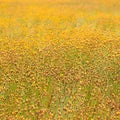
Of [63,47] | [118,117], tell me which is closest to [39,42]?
[63,47]

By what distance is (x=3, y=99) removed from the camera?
5.46 meters

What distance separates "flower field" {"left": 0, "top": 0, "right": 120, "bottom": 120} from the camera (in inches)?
208

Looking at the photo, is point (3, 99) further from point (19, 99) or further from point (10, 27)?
point (10, 27)

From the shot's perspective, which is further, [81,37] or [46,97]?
[81,37]

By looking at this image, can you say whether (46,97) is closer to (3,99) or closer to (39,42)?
(3,99)

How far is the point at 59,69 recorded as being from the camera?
6160 millimetres

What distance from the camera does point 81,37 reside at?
7.32 m

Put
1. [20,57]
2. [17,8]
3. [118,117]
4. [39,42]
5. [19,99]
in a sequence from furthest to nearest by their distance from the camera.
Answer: [17,8], [39,42], [20,57], [19,99], [118,117]

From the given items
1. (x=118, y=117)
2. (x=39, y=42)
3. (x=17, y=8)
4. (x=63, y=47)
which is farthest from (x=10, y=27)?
(x=118, y=117)

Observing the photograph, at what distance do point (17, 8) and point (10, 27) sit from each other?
2.27 metres

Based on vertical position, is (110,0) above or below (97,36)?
below

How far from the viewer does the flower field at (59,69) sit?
5.27 metres

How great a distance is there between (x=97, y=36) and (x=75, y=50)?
662 millimetres

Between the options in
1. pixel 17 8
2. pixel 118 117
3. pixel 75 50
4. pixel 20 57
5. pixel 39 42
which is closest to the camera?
pixel 118 117
